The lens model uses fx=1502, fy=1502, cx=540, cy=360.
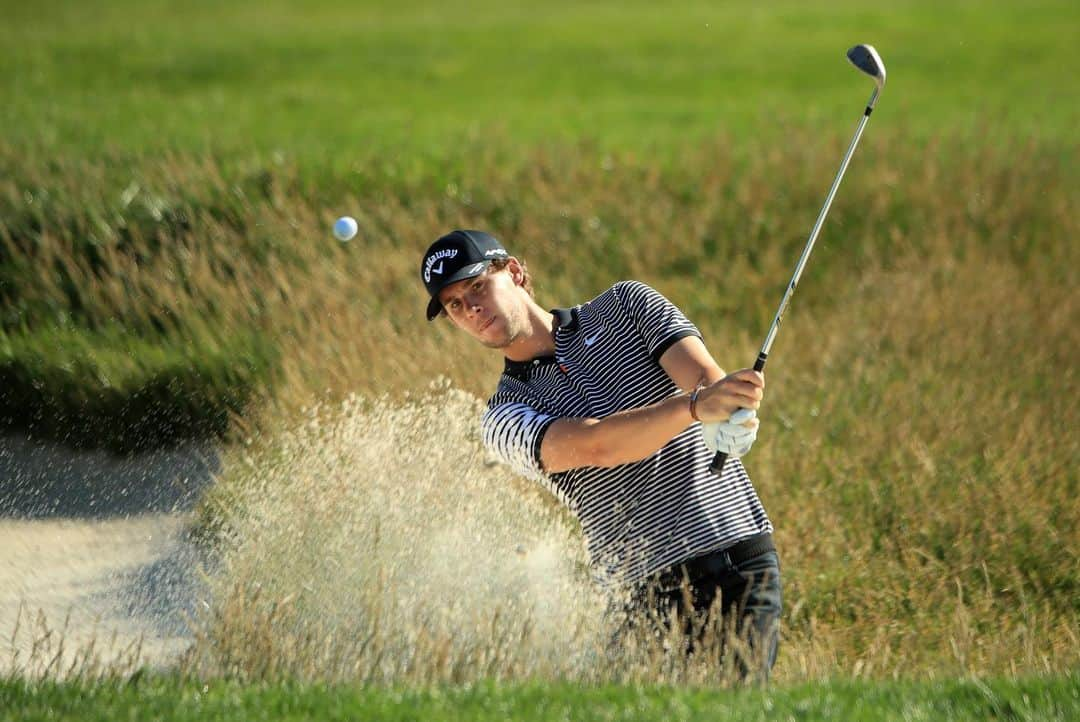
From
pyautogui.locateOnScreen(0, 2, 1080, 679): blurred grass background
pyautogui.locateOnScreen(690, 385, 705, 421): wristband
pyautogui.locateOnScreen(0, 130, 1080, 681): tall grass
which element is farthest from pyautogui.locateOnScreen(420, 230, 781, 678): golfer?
pyautogui.locateOnScreen(0, 2, 1080, 679): blurred grass background

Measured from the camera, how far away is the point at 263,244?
10.2 m

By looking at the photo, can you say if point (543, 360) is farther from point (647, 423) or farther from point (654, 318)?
point (647, 423)

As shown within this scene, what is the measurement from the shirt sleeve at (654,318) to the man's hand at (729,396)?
391mm

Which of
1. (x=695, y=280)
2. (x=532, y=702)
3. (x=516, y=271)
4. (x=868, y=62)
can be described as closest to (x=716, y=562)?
(x=532, y=702)

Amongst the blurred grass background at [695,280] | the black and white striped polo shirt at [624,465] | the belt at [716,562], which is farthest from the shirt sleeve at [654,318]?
the blurred grass background at [695,280]

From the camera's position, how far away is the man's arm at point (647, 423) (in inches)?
165

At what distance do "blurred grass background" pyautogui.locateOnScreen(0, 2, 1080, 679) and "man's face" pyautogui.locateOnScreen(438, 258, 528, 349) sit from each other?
6.00ft

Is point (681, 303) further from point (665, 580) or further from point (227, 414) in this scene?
point (665, 580)

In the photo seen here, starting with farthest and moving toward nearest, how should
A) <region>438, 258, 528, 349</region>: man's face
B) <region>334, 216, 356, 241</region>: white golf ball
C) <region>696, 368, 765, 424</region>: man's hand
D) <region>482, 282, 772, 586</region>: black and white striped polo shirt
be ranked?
<region>334, 216, 356, 241</region>: white golf ball < <region>438, 258, 528, 349</region>: man's face < <region>482, 282, 772, 586</region>: black and white striped polo shirt < <region>696, 368, 765, 424</region>: man's hand

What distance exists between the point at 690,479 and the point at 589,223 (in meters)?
6.93

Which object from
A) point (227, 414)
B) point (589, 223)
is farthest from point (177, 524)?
point (589, 223)

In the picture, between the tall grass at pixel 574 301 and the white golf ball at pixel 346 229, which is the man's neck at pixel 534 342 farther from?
the white golf ball at pixel 346 229

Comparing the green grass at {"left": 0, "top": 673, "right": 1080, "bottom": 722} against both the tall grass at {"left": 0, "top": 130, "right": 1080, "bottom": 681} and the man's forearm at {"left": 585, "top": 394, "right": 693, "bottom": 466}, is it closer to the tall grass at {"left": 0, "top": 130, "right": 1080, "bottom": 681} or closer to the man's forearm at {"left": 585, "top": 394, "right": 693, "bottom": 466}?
the tall grass at {"left": 0, "top": 130, "right": 1080, "bottom": 681}

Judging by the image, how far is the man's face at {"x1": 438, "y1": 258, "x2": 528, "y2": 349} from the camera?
184 inches
